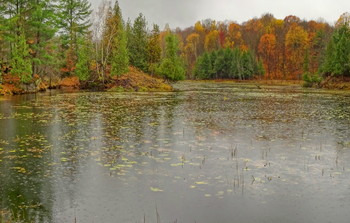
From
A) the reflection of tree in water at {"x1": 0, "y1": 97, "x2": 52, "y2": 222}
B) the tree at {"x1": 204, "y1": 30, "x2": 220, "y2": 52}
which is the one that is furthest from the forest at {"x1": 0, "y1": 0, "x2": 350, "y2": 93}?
the reflection of tree in water at {"x1": 0, "y1": 97, "x2": 52, "y2": 222}

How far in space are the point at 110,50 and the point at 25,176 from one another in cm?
5065

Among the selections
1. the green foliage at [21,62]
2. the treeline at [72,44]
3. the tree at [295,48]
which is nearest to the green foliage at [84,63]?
the treeline at [72,44]

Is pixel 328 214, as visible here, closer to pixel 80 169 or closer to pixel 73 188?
pixel 73 188

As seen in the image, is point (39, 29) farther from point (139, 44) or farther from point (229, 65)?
point (229, 65)

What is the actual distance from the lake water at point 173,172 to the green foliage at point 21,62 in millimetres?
24757

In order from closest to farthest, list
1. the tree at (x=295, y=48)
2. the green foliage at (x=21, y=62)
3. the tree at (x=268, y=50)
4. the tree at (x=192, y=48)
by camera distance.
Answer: the green foliage at (x=21, y=62)
the tree at (x=295, y=48)
the tree at (x=268, y=50)
the tree at (x=192, y=48)

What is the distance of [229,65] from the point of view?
106375 mm

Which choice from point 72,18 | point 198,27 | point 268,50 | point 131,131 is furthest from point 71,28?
point 198,27

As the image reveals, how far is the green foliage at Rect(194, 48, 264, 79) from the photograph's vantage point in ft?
336

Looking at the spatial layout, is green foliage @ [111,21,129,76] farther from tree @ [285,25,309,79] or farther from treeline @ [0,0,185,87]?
tree @ [285,25,309,79]

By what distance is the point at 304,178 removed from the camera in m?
9.41

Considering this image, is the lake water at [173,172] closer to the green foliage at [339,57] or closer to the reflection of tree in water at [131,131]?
the reflection of tree in water at [131,131]

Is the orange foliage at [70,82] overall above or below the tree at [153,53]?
below

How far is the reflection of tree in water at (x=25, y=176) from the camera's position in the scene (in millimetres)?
7082
